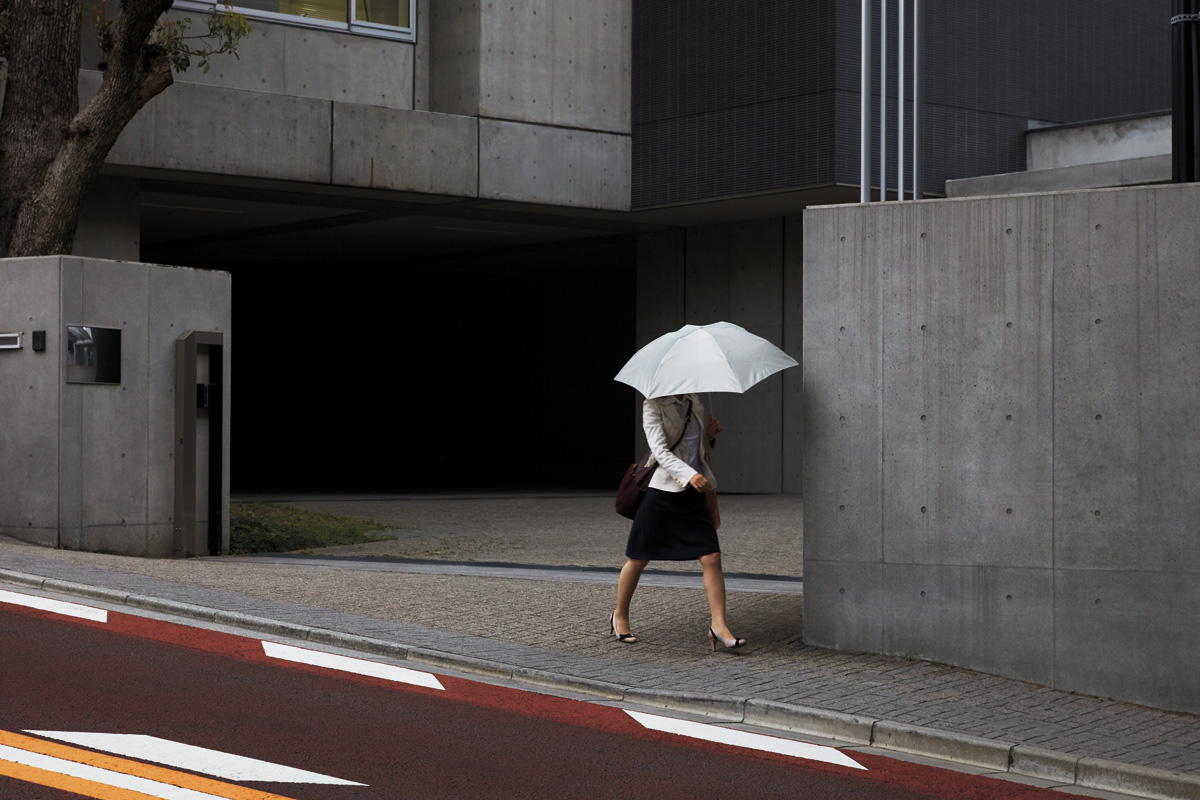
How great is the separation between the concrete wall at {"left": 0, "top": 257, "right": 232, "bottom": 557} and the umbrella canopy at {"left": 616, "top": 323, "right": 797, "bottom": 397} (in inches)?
254

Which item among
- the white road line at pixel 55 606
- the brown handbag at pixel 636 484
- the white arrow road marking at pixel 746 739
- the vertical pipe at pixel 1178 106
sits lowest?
the white arrow road marking at pixel 746 739

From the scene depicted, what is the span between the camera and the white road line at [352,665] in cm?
785

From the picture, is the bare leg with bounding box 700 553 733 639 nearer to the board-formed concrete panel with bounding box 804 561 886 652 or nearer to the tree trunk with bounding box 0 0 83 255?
the board-formed concrete panel with bounding box 804 561 886 652

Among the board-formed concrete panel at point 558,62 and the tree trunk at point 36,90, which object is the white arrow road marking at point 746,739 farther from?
the board-formed concrete panel at point 558,62

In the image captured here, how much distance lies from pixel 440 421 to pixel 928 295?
1305 inches

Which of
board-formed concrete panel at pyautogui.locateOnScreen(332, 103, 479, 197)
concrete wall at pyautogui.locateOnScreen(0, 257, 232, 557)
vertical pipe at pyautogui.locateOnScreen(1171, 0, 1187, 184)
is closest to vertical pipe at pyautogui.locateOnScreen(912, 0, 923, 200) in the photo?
vertical pipe at pyautogui.locateOnScreen(1171, 0, 1187, 184)

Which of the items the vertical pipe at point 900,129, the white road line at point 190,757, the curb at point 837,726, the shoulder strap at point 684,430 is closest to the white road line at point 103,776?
the white road line at point 190,757

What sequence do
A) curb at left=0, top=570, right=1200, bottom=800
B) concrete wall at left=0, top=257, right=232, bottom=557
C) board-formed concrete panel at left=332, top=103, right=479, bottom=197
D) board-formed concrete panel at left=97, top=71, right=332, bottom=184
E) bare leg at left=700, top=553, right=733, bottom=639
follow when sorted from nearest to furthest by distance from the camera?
curb at left=0, top=570, right=1200, bottom=800, bare leg at left=700, top=553, right=733, bottom=639, concrete wall at left=0, top=257, right=232, bottom=557, board-formed concrete panel at left=97, top=71, right=332, bottom=184, board-formed concrete panel at left=332, top=103, right=479, bottom=197

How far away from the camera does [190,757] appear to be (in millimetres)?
5922

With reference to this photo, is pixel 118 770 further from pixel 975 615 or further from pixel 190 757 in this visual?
pixel 975 615

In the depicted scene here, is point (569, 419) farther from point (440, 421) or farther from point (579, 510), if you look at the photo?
point (579, 510)

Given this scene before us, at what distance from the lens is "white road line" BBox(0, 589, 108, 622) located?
30.8 ft

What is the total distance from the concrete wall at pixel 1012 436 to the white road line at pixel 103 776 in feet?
14.1

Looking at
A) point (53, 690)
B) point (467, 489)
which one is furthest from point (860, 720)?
point (467, 489)
